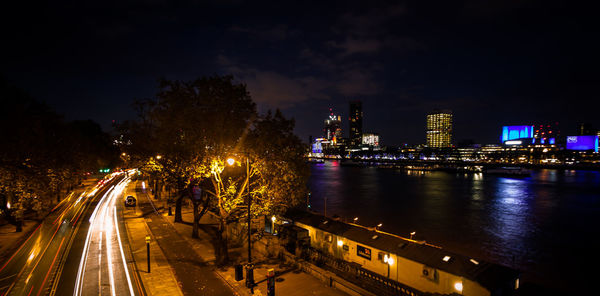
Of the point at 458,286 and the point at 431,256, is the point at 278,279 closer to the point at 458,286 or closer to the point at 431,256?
the point at 431,256

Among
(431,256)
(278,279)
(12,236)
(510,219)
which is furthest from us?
(510,219)

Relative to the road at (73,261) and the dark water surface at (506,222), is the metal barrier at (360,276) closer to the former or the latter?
the road at (73,261)

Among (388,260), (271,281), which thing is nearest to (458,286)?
(388,260)

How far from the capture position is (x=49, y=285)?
14820 millimetres

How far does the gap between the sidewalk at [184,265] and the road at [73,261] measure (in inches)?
56.6

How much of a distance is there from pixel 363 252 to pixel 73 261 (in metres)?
18.9

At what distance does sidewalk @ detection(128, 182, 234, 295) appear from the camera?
1470 cm

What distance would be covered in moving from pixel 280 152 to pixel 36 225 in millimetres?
26751

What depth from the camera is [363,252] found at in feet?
62.6

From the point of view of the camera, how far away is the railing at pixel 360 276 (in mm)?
14445

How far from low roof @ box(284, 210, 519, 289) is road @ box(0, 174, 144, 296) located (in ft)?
43.5

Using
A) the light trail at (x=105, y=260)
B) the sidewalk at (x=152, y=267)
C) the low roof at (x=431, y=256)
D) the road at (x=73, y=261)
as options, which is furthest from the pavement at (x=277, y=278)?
the low roof at (x=431, y=256)

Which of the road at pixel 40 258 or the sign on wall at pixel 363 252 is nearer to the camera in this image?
the road at pixel 40 258

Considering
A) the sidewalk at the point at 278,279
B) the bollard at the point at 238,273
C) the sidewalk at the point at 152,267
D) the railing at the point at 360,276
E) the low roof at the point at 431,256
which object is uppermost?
the low roof at the point at 431,256
